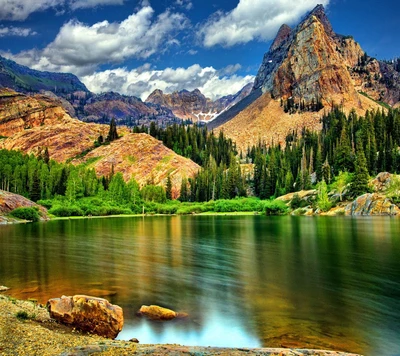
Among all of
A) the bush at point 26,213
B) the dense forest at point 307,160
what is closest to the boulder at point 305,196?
the dense forest at point 307,160

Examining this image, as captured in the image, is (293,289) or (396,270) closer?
(293,289)

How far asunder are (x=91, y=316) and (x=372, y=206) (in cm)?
8224

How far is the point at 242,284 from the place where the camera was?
78.2 feet

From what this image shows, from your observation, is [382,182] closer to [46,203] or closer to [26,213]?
[26,213]

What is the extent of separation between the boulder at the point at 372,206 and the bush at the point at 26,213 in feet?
253

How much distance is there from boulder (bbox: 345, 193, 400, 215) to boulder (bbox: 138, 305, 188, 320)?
75.0 metres

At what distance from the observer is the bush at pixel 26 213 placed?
86750mm

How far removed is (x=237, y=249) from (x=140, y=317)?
23529 millimetres

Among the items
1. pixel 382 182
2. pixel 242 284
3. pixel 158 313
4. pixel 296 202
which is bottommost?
pixel 242 284

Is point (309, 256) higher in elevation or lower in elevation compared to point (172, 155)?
lower

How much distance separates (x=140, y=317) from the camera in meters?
17.0

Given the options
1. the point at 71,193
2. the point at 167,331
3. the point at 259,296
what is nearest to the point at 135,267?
the point at 259,296

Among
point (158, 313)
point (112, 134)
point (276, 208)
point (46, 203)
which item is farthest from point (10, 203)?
point (112, 134)

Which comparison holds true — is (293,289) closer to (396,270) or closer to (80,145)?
(396,270)
